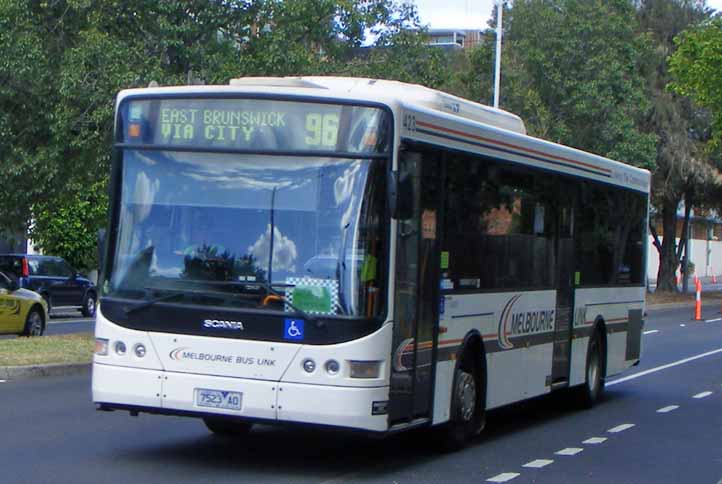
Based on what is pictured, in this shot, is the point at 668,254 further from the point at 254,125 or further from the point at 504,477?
the point at 254,125

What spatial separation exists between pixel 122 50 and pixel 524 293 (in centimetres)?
1087

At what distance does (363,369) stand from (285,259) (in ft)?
3.38

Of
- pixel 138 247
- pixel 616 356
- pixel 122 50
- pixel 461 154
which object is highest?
pixel 122 50

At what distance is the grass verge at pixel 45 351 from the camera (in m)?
17.2

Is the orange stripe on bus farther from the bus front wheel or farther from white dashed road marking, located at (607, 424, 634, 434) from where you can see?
white dashed road marking, located at (607, 424, 634, 434)

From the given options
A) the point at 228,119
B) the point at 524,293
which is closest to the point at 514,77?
the point at 524,293

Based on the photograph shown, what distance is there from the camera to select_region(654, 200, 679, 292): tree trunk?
2112 inches

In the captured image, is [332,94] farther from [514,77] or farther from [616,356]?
[514,77]

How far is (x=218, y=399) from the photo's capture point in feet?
32.0

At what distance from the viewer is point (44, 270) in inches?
1350

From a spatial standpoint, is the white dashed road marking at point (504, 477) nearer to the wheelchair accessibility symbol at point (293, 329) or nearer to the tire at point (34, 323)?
the wheelchair accessibility symbol at point (293, 329)

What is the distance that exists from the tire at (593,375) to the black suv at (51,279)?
2034 centimetres

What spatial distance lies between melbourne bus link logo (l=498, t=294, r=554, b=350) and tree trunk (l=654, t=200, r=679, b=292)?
40524 millimetres

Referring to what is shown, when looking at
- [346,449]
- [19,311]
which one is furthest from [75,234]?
[346,449]
